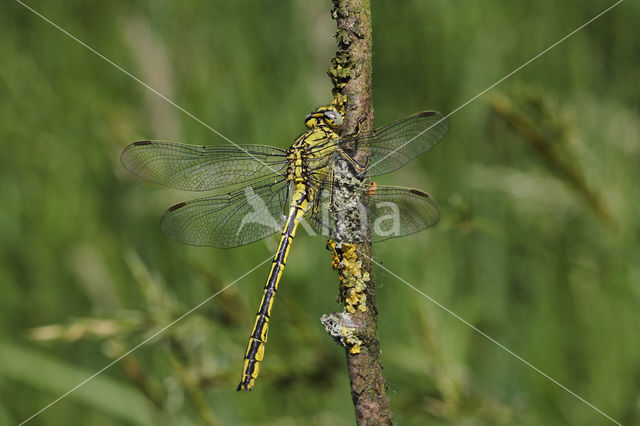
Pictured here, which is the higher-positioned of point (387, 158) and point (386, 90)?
point (386, 90)

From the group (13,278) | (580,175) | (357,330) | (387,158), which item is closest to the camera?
(357,330)

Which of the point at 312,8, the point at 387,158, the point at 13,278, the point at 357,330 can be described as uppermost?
the point at 312,8

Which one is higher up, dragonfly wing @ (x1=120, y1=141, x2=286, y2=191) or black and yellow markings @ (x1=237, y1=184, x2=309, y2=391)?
dragonfly wing @ (x1=120, y1=141, x2=286, y2=191)

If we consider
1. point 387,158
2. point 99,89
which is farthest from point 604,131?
point 99,89

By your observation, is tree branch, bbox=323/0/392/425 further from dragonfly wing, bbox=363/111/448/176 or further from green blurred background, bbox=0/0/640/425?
green blurred background, bbox=0/0/640/425

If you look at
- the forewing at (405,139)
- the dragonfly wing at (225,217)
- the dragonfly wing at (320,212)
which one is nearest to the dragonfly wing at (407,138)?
the forewing at (405,139)

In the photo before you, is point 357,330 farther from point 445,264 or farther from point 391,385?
point 445,264

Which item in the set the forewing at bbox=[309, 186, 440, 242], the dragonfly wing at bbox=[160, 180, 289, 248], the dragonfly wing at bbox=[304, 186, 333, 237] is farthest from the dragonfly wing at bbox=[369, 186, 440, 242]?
the dragonfly wing at bbox=[160, 180, 289, 248]
